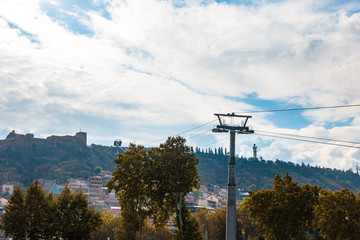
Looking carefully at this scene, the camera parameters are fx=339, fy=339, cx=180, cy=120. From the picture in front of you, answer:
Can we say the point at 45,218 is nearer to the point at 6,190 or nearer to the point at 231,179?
the point at 231,179

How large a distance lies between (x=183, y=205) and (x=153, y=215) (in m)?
3.82

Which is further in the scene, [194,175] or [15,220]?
[194,175]

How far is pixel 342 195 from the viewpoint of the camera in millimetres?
31406

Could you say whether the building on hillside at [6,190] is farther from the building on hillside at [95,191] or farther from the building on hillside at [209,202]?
the building on hillside at [209,202]

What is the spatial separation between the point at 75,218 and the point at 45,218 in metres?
3.31

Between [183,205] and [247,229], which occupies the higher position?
[183,205]

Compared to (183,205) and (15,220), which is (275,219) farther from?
(15,220)

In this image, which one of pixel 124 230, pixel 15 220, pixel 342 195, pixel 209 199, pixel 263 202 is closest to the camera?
pixel 342 195

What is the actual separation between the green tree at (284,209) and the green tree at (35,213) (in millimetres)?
22701

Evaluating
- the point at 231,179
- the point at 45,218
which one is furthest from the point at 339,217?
the point at 45,218

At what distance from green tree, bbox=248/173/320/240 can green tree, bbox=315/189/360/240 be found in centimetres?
229

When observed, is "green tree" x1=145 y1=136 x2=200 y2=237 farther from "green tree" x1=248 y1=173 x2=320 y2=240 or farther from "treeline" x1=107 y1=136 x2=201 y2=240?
"green tree" x1=248 y1=173 x2=320 y2=240

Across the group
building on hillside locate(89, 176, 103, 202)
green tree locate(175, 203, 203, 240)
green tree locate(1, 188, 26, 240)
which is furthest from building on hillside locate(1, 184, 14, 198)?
green tree locate(175, 203, 203, 240)

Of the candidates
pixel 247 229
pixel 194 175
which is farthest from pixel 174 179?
pixel 247 229
